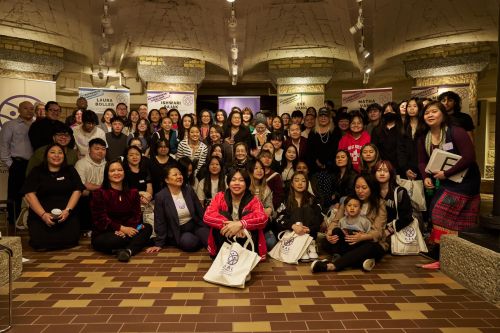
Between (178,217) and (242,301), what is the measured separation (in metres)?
1.83

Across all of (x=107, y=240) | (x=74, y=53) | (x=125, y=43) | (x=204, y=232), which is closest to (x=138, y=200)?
(x=107, y=240)

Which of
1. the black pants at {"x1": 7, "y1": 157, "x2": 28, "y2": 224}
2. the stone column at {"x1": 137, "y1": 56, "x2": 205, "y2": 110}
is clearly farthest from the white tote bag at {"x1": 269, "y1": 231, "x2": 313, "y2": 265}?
the stone column at {"x1": 137, "y1": 56, "x2": 205, "y2": 110}

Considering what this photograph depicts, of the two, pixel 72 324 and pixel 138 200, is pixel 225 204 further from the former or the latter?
pixel 72 324

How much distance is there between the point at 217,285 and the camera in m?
3.61

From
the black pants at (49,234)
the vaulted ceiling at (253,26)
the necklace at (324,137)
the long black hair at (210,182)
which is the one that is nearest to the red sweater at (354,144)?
the necklace at (324,137)

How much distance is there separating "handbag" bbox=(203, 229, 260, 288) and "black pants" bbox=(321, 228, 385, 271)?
3.21 ft

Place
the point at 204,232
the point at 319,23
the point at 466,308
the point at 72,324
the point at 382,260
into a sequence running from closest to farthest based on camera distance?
the point at 72,324 < the point at 466,308 < the point at 382,260 < the point at 204,232 < the point at 319,23

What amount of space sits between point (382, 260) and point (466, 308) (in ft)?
4.41

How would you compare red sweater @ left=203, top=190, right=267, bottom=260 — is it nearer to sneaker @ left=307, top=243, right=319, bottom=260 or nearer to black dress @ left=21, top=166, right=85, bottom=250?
sneaker @ left=307, top=243, right=319, bottom=260

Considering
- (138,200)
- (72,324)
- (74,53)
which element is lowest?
(72,324)

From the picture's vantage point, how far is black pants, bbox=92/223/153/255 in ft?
15.0

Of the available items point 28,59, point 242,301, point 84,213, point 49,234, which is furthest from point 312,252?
point 28,59

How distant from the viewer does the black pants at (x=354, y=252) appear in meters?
4.02

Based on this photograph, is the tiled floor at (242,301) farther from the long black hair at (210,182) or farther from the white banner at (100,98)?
the white banner at (100,98)
